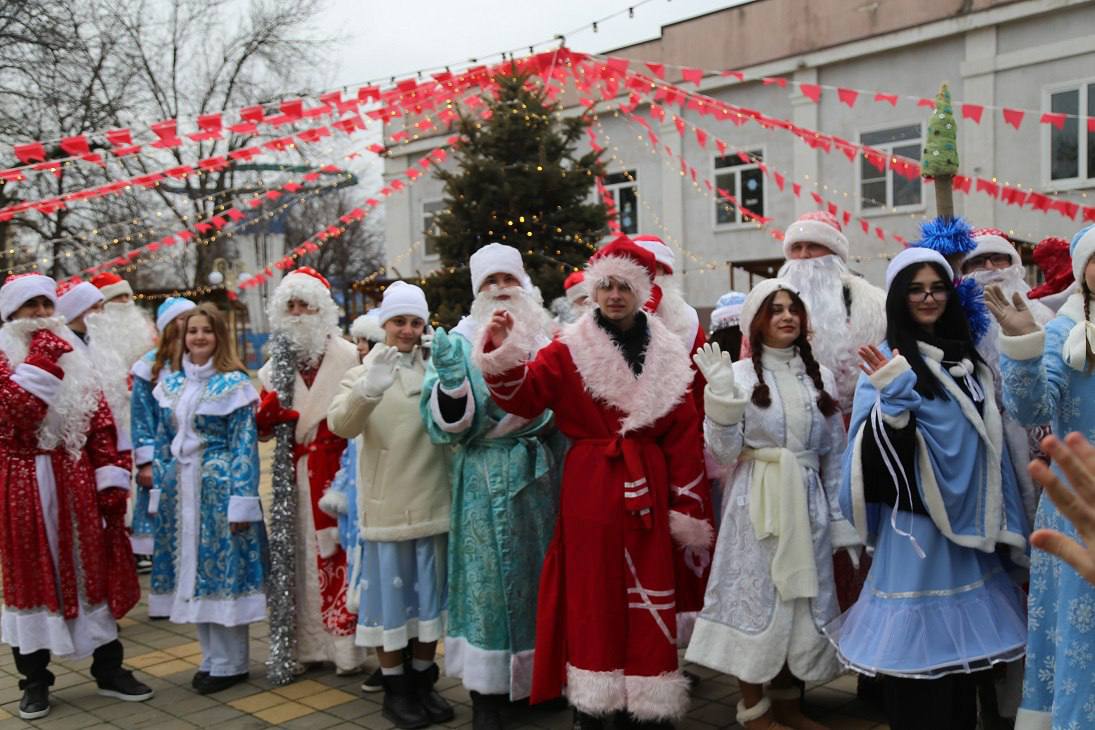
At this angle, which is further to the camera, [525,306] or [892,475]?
[525,306]

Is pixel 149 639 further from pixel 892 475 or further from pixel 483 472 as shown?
pixel 892 475

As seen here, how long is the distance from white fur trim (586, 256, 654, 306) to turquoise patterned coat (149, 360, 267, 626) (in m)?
2.04

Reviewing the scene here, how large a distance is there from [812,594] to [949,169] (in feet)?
11.7

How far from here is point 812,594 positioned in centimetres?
409

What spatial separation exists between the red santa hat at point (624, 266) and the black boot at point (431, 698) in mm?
2064

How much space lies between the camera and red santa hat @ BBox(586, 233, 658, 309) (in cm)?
Answer: 423

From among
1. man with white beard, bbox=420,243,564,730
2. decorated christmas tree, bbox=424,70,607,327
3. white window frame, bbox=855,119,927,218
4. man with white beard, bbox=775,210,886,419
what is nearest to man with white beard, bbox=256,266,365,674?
man with white beard, bbox=420,243,564,730

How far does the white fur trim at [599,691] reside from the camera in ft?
13.1

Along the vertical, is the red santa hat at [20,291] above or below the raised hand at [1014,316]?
above

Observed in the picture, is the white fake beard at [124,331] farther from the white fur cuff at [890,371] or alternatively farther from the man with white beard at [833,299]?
the white fur cuff at [890,371]

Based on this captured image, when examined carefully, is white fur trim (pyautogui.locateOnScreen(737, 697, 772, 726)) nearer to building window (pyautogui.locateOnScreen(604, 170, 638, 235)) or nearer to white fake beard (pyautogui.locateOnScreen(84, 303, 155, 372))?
white fake beard (pyautogui.locateOnScreen(84, 303, 155, 372))

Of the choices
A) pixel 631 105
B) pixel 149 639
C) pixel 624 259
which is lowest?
pixel 149 639

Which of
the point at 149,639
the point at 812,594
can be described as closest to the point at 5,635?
the point at 149,639

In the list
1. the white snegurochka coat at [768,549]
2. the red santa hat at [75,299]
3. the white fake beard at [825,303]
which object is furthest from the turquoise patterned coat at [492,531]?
the red santa hat at [75,299]
